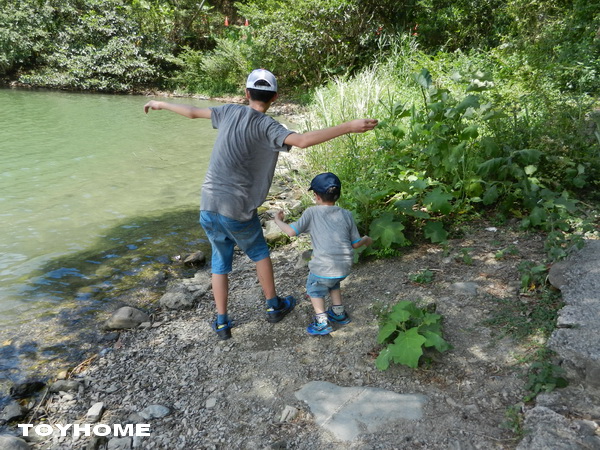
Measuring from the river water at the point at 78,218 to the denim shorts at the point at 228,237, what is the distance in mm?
1523

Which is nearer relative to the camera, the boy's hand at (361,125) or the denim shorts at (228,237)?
the boy's hand at (361,125)

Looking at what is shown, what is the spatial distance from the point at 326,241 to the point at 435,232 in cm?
136

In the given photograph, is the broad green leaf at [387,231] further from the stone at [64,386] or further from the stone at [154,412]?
the stone at [64,386]

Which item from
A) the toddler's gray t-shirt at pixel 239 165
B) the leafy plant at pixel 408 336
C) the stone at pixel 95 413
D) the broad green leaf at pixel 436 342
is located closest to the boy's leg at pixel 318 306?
the leafy plant at pixel 408 336

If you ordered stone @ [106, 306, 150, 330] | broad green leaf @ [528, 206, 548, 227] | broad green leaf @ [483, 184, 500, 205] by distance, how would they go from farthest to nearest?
broad green leaf @ [483, 184, 500, 205] → stone @ [106, 306, 150, 330] → broad green leaf @ [528, 206, 548, 227]

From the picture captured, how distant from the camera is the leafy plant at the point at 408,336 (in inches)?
103

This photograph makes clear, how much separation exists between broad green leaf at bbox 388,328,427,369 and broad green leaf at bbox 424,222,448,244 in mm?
1517

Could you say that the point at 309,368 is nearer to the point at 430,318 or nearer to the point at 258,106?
the point at 430,318

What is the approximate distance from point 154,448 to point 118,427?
14.5 inches

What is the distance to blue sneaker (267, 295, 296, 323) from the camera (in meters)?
3.56

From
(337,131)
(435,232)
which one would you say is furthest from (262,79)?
(435,232)

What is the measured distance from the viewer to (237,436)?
2514mm

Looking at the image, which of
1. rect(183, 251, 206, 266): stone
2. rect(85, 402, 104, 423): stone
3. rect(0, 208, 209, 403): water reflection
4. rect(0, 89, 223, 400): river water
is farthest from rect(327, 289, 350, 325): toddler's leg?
rect(183, 251, 206, 266): stone

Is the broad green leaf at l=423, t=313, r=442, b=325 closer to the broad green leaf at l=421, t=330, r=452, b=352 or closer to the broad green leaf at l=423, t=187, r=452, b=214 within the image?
the broad green leaf at l=421, t=330, r=452, b=352
